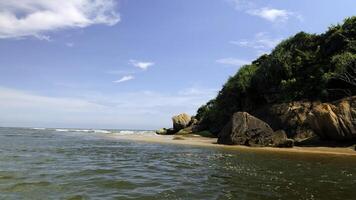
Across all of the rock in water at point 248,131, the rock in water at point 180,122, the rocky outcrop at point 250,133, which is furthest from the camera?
the rock in water at point 180,122

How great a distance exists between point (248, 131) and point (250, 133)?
0.89ft

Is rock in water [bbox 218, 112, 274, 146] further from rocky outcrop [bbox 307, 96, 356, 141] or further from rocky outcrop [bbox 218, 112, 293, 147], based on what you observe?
rocky outcrop [bbox 307, 96, 356, 141]

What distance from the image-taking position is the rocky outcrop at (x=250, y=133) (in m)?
34.8

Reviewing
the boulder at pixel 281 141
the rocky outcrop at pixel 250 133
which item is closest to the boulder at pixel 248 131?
the rocky outcrop at pixel 250 133

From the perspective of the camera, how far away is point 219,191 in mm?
13352

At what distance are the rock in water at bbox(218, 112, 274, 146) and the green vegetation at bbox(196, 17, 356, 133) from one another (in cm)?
958

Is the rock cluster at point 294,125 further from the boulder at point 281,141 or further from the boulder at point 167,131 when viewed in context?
the boulder at point 167,131

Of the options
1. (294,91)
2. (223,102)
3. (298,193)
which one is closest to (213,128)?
(223,102)

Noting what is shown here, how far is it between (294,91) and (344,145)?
1340cm

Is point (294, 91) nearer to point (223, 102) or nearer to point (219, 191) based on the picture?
point (223, 102)

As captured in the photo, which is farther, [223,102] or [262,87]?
[223,102]

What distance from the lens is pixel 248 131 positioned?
3616cm

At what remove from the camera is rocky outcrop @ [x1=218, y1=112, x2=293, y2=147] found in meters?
34.8

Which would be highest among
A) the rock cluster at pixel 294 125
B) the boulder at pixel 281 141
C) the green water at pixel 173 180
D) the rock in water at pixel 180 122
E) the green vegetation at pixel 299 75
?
the green vegetation at pixel 299 75
